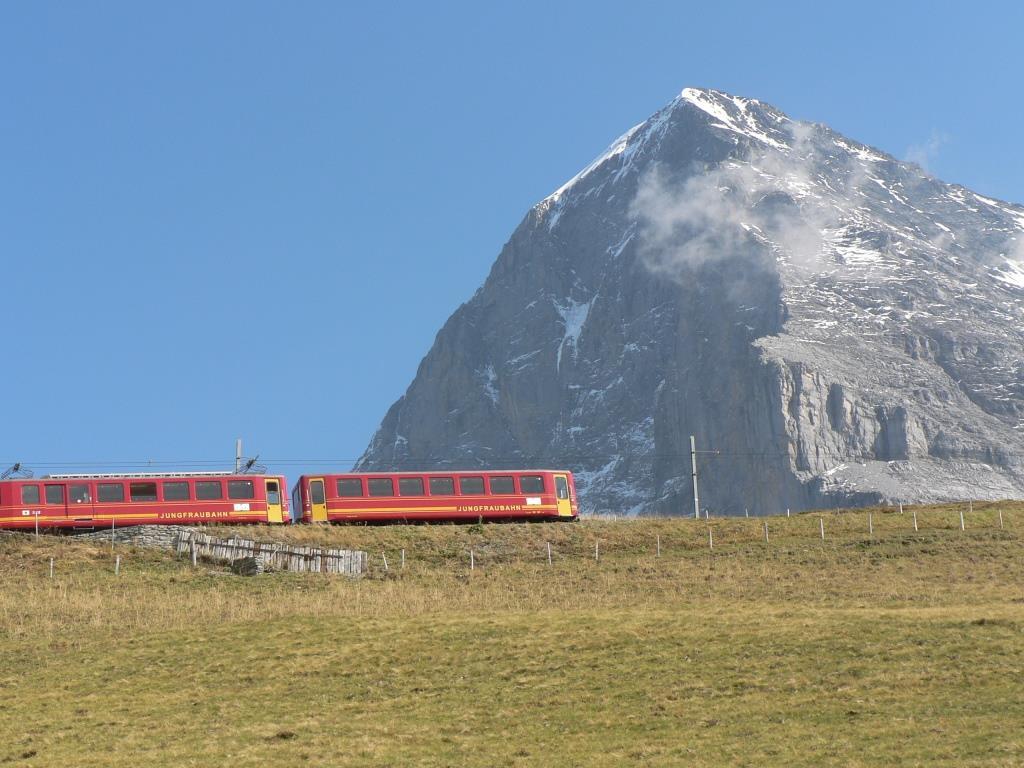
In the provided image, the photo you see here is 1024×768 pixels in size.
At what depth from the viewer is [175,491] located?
2667 inches

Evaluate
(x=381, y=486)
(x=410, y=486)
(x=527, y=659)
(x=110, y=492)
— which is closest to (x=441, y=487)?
(x=410, y=486)

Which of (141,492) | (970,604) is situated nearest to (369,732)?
(970,604)

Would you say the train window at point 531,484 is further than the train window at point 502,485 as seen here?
Yes

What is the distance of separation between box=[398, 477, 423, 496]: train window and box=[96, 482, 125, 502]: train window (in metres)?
14.2

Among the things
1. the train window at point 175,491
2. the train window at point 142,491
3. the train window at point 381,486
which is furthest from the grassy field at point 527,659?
the train window at point 381,486

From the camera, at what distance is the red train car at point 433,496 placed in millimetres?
70562

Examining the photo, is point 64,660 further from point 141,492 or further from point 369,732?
point 141,492

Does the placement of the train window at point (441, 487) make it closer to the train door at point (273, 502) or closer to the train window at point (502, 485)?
the train window at point (502, 485)

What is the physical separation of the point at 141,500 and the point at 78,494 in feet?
A: 9.82

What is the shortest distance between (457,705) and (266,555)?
85.4 ft

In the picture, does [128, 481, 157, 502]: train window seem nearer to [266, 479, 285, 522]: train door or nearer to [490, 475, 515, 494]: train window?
[266, 479, 285, 522]: train door

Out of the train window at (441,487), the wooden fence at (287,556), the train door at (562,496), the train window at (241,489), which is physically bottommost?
the wooden fence at (287,556)

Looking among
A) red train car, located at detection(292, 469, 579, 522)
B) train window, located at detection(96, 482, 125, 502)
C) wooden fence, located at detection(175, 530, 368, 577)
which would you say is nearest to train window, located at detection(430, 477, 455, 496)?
red train car, located at detection(292, 469, 579, 522)

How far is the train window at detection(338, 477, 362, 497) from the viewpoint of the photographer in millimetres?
70688
